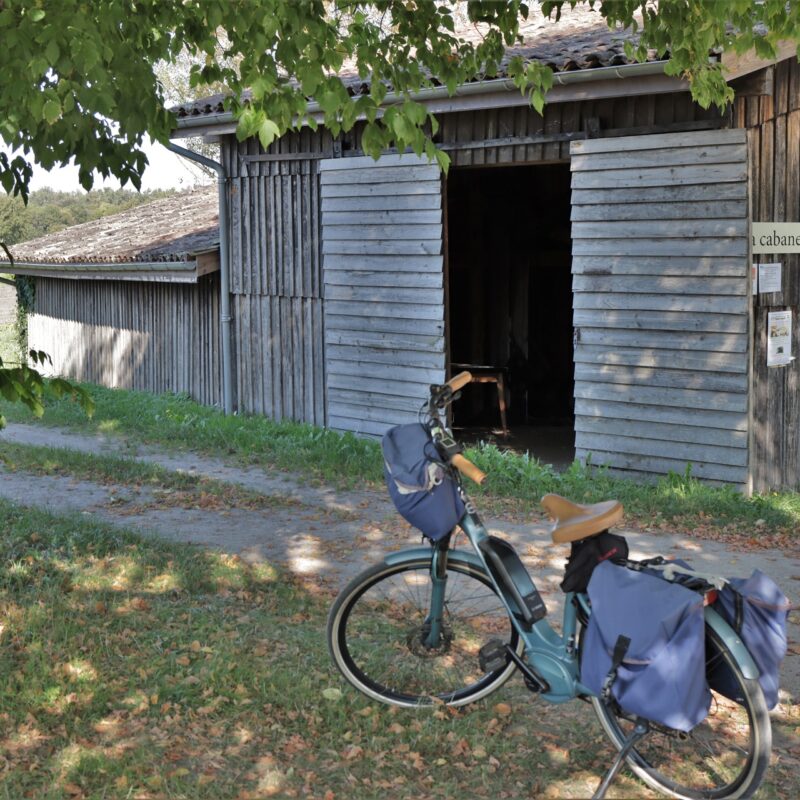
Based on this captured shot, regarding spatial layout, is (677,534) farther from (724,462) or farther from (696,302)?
(696,302)

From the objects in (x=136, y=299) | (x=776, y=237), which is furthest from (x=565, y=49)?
(x=136, y=299)

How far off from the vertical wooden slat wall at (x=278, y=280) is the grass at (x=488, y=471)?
42 cm

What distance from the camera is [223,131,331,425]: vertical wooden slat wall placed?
12.4 metres

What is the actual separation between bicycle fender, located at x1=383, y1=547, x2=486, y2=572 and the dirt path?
1.92 meters

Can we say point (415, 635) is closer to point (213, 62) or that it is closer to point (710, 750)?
point (710, 750)

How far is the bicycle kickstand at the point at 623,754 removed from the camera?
152 inches

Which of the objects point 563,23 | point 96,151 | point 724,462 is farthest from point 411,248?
point 96,151

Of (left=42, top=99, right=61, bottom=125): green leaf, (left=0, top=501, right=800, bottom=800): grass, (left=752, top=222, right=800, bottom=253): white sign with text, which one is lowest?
(left=0, top=501, right=800, bottom=800): grass

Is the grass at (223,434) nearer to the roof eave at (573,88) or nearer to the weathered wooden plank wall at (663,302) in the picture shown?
the weathered wooden plank wall at (663,302)

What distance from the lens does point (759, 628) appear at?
375 centimetres

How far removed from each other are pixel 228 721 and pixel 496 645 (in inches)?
50.4

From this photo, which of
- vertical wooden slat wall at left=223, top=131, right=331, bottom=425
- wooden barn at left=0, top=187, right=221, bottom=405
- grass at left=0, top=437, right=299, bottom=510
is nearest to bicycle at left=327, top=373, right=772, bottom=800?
grass at left=0, top=437, right=299, bottom=510

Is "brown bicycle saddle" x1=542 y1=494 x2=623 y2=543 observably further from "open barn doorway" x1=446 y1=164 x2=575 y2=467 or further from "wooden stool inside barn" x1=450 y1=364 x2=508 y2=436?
"open barn doorway" x1=446 y1=164 x2=575 y2=467

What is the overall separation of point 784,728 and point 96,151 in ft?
14.4
